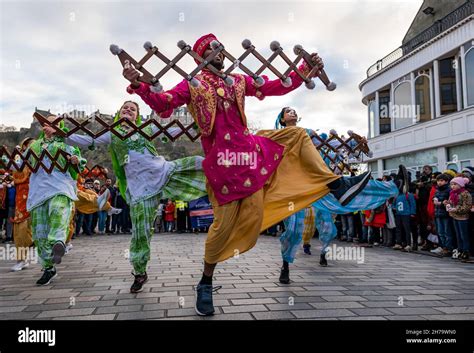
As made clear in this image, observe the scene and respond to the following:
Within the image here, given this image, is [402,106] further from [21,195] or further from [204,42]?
[204,42]

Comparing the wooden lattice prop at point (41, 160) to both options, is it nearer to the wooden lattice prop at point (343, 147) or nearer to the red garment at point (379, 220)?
the wooden lattice prop at point (343, 147)

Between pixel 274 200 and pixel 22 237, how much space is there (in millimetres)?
4491

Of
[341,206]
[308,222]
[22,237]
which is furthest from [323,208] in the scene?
[22,237]

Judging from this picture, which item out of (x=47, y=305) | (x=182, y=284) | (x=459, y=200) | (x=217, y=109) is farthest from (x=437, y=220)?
(x=47, y=305)

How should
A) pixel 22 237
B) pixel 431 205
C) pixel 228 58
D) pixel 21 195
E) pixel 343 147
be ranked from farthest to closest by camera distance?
1. pixel 431 205
2. pixel 21 195
3. pixel 22 237
4. pixel 343 147
5. pixel 228 58

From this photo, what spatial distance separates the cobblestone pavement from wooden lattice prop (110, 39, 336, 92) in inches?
76.6

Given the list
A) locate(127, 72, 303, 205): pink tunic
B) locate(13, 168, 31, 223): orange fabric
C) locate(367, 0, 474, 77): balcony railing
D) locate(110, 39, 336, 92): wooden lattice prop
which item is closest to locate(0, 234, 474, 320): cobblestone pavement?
locate(13, 168, 31, 223): orange fabric

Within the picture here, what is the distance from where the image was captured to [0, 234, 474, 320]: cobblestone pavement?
3297 millimetres

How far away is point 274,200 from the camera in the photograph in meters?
3.74

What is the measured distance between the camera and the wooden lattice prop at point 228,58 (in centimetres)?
306

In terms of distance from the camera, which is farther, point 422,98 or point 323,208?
point 422,98

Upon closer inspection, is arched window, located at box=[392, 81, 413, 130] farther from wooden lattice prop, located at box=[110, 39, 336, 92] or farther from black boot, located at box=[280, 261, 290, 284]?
wooden lattice prop, located at box=[110, 39, 336, 92]

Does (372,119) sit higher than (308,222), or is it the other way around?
(372,119)

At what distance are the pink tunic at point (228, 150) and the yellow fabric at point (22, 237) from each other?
4.01 m
